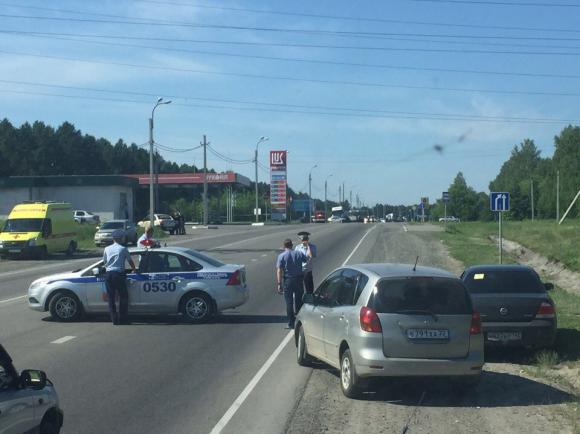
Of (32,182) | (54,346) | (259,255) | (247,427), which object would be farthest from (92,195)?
(247,427)

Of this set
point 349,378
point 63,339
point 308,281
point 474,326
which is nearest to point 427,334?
point 474,326

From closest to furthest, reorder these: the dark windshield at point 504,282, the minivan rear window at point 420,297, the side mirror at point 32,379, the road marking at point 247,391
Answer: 1. the side mirror at point 32,379
2. the road marking at point 247,391
3. the minivan rear window at point 420,297
4. the dark windshield at point 504,282

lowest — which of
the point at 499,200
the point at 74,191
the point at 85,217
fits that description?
the point at 85,217

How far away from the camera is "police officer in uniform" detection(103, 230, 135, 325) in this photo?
15406 mm

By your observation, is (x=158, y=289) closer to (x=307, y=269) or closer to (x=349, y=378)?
(x=307, y=269)

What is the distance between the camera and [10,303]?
2005 centimetres

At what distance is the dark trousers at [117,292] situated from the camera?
1544 cm

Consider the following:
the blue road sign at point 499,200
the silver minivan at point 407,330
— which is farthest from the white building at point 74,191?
the silver minivan at point 407,330

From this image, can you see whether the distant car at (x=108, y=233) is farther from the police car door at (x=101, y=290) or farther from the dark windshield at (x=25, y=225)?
the police car door at (x=101, y=290)

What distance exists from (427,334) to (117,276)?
7676mm

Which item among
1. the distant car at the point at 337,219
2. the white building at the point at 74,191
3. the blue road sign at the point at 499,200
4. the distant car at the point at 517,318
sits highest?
the white building at the point at 74,191

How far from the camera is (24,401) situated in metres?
5.79

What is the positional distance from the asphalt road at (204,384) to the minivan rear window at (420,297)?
1.04 metres

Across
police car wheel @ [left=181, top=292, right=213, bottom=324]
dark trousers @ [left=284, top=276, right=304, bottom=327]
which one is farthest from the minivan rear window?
police car wheel @ [left=181, top=292, right=213, bottom=324]
